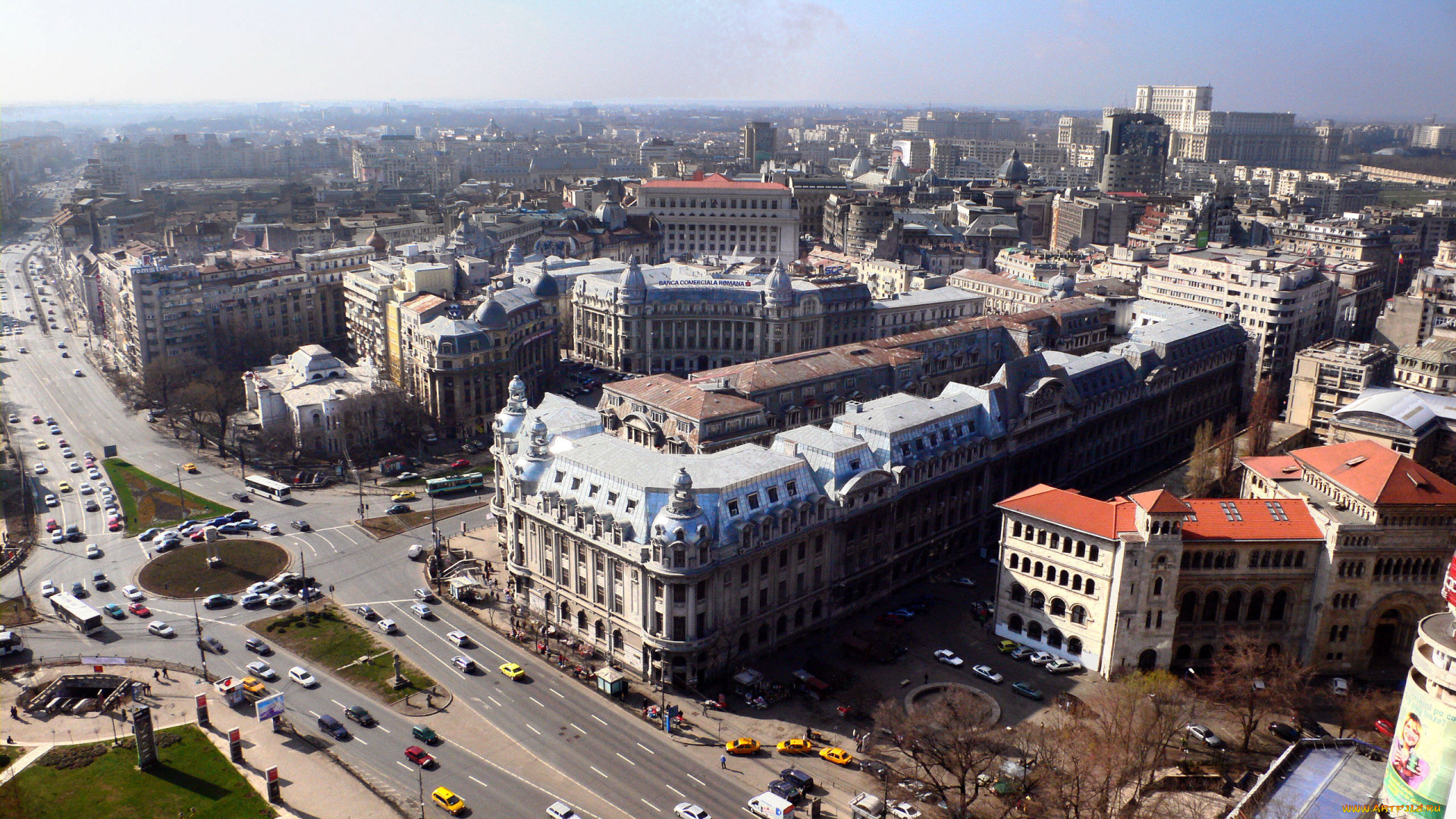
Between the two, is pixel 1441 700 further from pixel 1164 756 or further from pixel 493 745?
pixel 493 745

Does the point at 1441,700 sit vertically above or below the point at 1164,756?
above

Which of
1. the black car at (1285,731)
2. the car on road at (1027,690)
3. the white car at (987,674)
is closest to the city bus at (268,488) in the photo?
the white car at (987,674)

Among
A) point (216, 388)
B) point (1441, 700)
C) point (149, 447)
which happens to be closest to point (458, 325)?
point (216, 388)

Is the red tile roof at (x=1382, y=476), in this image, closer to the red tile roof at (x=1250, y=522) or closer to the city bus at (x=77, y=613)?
the red tile roof at (x=1250, y=522)

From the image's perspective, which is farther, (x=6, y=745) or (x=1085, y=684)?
(x=1085, y=684)

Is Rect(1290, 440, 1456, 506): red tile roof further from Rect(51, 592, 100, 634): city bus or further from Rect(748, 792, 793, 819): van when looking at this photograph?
Rect(51, 592, 100, 634): city bus

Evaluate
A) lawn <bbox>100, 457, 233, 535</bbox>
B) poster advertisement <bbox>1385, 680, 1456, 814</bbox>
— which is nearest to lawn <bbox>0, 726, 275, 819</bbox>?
lawn <bbox>100, 457, 233, 535</bbox>

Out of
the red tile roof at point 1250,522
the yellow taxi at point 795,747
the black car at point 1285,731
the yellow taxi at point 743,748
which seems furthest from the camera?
the red tile roof at point 1250,522
